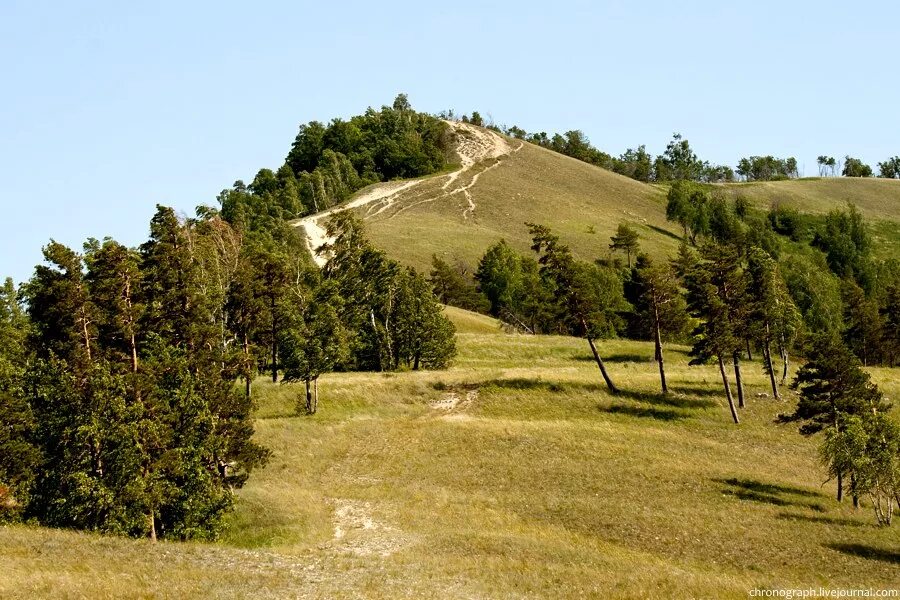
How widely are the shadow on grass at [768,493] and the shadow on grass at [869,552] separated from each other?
20.8ft

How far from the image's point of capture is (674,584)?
3366 cm

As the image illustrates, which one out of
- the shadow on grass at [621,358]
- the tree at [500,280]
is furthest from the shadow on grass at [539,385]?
the tree at [500,280]

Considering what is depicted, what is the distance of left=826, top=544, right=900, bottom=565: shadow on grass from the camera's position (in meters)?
42.0

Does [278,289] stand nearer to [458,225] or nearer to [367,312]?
[367,312]

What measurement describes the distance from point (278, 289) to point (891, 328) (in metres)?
86.8

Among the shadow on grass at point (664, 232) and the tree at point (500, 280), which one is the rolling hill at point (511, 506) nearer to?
the tree at point (500, 280)

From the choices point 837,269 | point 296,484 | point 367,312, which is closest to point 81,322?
point 296,484

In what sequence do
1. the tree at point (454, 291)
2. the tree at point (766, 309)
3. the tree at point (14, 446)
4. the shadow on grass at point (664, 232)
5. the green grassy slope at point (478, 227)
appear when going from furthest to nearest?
the shadow on grass at point (664, 232), the green grassy slope at point (478, 227), the tree at point (454, 291), the tree at point (766, 309), the tree at point (14, 446)

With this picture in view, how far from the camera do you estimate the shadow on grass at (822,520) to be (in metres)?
47.5

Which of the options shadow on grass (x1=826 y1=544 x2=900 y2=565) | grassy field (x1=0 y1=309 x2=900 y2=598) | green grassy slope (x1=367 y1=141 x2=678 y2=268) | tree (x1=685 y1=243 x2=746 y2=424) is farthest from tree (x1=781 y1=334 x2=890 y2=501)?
green grassy slope (x1=367 y1=141 x2=678 y2=268)

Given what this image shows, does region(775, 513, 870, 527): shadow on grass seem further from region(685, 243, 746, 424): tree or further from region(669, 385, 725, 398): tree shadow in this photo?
region(669, 385, 725, 398): tree shadow

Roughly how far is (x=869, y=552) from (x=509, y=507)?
63.0 feet

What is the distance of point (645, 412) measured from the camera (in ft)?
225

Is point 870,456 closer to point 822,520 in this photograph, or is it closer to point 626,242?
point 822,520
